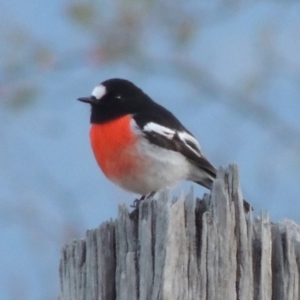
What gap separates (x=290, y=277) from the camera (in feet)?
8.50

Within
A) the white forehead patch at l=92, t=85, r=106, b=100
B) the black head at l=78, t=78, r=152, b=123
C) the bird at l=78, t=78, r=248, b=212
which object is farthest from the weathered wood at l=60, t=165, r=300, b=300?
the white forehead patch at l=92, t=85, r=106, b=100

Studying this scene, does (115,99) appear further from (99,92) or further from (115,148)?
(115,148)

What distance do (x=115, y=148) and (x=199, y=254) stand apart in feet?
7.60

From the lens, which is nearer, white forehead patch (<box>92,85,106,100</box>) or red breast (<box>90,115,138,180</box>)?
red breast (<box>90,115,138,180</box>)

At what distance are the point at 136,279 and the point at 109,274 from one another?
160 millimetres

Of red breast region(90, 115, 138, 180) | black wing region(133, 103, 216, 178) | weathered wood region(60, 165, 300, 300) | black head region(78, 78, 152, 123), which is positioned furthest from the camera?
black head region(78, 78, 152, 123)

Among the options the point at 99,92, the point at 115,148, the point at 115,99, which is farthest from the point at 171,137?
the point at 99,92

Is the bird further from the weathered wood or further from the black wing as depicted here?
the weathered wood

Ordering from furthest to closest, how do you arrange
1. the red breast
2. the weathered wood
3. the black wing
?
the black wing < the red breast < the weathered wood

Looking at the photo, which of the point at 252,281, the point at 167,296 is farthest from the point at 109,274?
the point at 252,281

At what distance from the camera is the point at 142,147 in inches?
190

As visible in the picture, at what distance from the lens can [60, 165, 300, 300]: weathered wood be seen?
248cm

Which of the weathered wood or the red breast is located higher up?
the red breast

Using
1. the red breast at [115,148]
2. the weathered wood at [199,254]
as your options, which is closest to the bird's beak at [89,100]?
the red breast at [115,148]
